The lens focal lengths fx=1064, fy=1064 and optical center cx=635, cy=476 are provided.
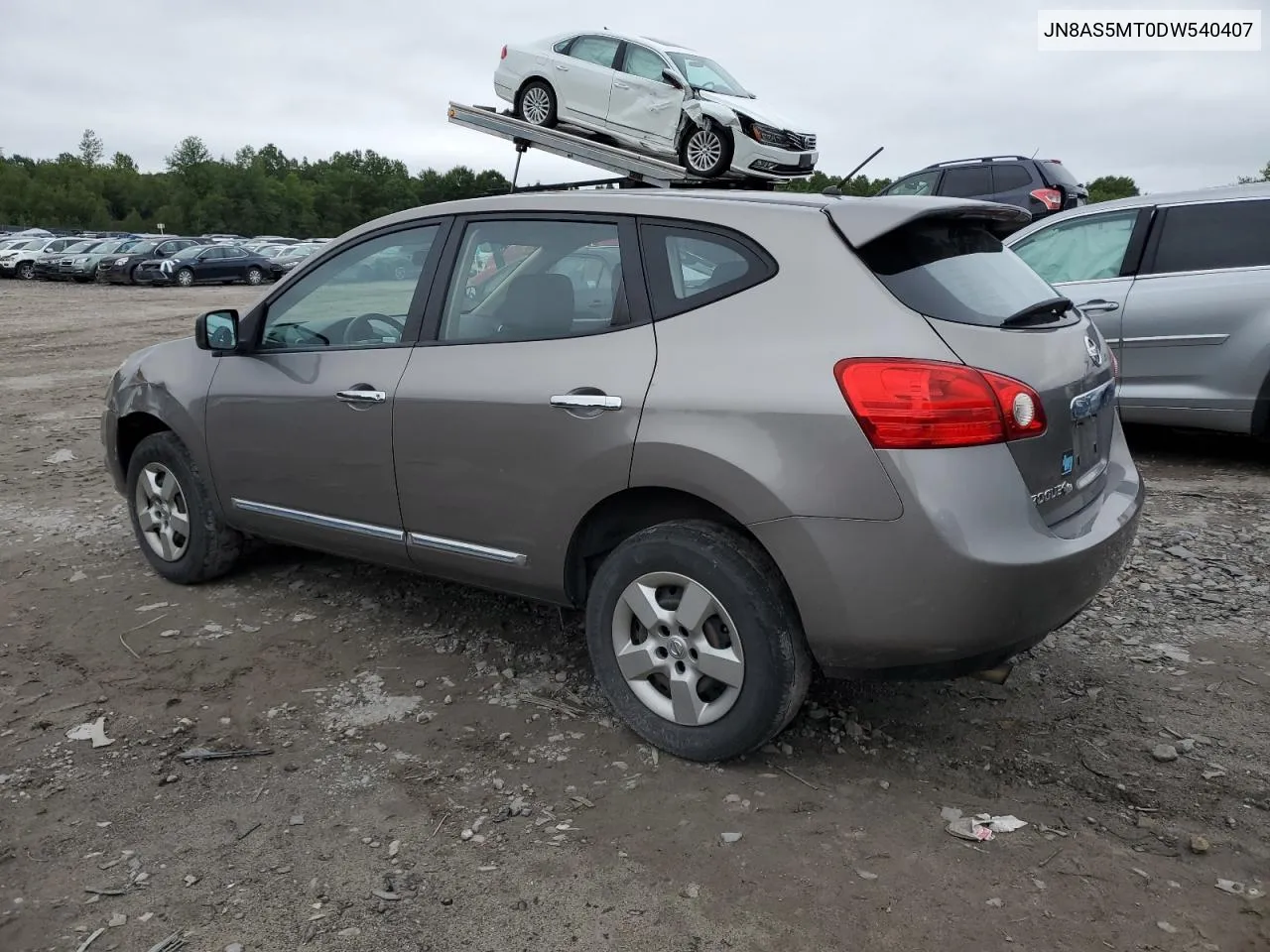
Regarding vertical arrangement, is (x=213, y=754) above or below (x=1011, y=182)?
below

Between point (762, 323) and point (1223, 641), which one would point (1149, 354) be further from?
point (762, 323)

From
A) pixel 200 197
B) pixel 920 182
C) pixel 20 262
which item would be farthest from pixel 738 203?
pixel 200 197

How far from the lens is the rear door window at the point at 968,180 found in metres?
14.8

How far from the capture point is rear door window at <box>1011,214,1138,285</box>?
700 centimetres

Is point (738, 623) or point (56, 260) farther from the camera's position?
point (56, 260)

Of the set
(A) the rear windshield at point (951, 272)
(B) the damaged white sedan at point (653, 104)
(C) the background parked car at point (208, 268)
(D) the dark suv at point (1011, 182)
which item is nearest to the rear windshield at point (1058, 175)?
(D) the dark suv at point (1011, 182)

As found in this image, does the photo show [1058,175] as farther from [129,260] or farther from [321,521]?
[129,260]

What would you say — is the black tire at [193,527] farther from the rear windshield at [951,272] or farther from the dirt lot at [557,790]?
the rear windshield at [951,272]

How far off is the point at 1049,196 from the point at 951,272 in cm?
1253

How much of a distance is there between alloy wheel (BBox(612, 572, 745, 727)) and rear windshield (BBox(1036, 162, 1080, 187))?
527 inches

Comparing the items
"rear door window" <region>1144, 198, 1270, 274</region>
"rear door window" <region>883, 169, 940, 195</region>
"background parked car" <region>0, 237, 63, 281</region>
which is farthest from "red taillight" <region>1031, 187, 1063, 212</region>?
"background parked car" <region>0, 237, 63, 281</region>

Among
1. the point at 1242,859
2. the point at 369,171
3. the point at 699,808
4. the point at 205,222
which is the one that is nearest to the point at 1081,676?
the point at 1242,859

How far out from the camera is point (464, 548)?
146 inches

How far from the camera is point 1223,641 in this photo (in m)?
4.05
